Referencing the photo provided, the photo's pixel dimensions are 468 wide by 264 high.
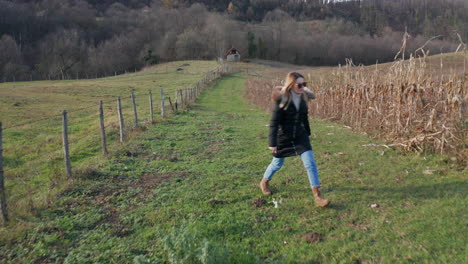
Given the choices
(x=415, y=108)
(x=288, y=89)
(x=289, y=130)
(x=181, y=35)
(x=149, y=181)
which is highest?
(x=181, y=35)

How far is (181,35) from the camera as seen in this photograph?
9388cm

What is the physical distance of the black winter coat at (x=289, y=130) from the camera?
4.98m

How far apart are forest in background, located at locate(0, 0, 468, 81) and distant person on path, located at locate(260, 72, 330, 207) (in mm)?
76307

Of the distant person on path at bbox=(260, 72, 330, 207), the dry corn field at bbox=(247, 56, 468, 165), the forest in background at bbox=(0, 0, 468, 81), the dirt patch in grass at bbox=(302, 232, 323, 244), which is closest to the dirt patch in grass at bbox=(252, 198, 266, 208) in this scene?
the distant person on path at bbox=(260, 72, 330, 207)

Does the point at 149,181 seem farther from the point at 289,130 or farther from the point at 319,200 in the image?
the point at 319,200

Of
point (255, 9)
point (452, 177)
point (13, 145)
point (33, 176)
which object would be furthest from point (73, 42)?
point (452, 177)

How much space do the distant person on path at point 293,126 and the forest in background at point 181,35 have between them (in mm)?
76307

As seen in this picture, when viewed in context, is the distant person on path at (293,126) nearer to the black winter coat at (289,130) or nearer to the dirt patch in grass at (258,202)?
the black winter coat at (289,130)

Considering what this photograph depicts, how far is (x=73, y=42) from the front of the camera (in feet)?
319

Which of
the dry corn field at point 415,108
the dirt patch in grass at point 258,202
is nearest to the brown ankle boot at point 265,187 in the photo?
the dirt patch in grass at point 258,202

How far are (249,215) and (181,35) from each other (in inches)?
3745

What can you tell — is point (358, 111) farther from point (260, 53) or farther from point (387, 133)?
point (260, 53)

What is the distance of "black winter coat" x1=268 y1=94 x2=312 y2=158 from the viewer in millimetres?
4980

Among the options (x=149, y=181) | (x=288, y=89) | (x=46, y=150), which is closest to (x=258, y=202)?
(x=288, y=89)
